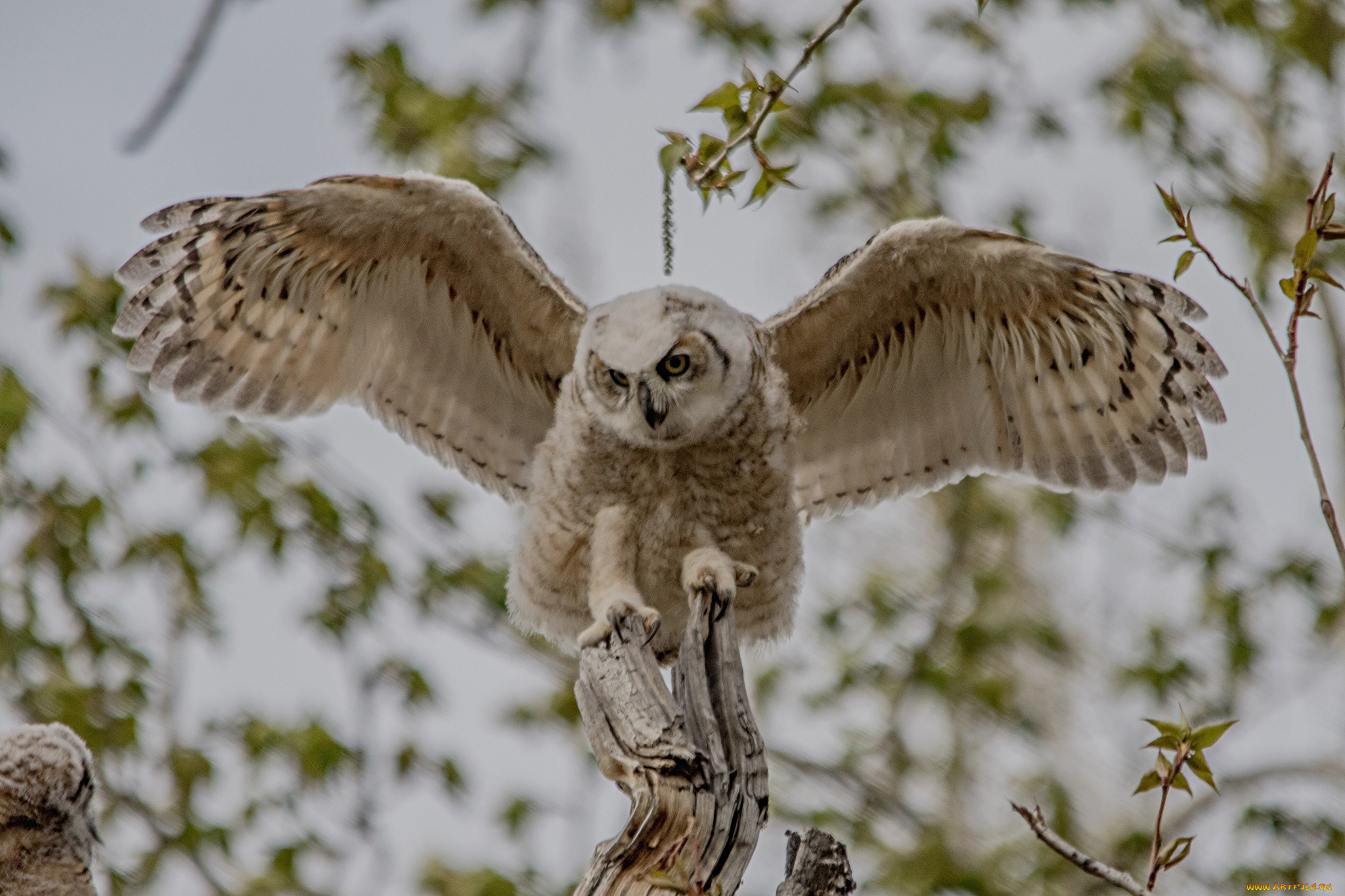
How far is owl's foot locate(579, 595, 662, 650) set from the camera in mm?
3020

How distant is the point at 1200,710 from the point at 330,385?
5332 mm

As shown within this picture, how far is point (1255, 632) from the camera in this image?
25.3 feet

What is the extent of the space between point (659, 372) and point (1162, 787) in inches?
55.5

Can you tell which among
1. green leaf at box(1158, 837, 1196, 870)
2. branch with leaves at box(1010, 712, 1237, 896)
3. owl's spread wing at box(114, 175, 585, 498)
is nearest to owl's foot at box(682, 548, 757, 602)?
owl's spread wing at box(114, 175, 585, 498)

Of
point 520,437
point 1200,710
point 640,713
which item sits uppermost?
point 1200,710

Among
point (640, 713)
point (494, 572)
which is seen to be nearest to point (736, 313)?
point (640, 713)

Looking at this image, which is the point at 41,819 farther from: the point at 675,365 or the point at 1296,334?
the point at 1296,334

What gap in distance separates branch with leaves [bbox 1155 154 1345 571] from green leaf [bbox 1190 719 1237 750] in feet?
1.04

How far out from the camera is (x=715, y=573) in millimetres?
3242

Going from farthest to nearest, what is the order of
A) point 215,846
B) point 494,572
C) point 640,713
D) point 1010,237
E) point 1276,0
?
1. point 1276,0
2. point 494,572
3. point 215,846
4. point 1010,237
5. point 640,713

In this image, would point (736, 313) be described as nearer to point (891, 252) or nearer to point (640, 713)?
point (891, 252)

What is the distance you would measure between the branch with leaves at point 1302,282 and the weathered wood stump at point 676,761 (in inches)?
43.3

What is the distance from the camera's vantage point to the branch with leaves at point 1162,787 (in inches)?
87.0

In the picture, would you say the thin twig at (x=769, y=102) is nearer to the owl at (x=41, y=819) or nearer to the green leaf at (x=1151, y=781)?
the green leaf at (x=1151, y=781)
